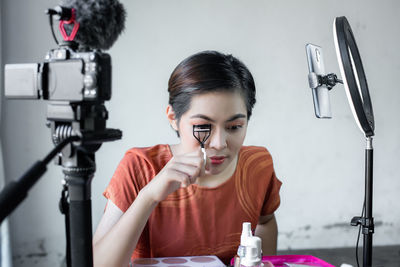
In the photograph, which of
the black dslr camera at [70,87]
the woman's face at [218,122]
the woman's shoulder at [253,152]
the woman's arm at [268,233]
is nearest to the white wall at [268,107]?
the woman's shoulder at [253,152]

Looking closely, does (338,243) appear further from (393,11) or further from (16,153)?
(16,153)

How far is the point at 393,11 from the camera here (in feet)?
8.29

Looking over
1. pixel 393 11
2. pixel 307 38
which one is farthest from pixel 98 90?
pixel 393 11

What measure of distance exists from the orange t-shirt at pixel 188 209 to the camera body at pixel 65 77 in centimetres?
55

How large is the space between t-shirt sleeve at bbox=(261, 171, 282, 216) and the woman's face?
1.03 ft

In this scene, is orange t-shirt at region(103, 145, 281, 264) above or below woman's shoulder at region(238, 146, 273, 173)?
below

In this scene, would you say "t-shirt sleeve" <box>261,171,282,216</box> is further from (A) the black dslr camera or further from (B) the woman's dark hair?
(A) the black dslr camera

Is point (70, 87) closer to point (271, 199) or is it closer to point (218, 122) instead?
point (218, 122)

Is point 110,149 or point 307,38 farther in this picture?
point 307,38

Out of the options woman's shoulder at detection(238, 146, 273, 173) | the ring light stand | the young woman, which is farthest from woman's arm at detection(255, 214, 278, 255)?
the ring light stand

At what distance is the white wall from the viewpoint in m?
2.14

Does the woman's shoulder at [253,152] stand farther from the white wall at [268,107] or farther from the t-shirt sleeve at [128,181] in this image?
the white wall at [268,107]

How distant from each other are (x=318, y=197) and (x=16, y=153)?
189 cm

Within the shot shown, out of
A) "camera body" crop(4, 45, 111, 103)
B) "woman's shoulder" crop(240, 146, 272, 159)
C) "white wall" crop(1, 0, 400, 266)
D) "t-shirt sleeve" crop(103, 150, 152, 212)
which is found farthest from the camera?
"white wall" crop(1, 0, 400, 266)
